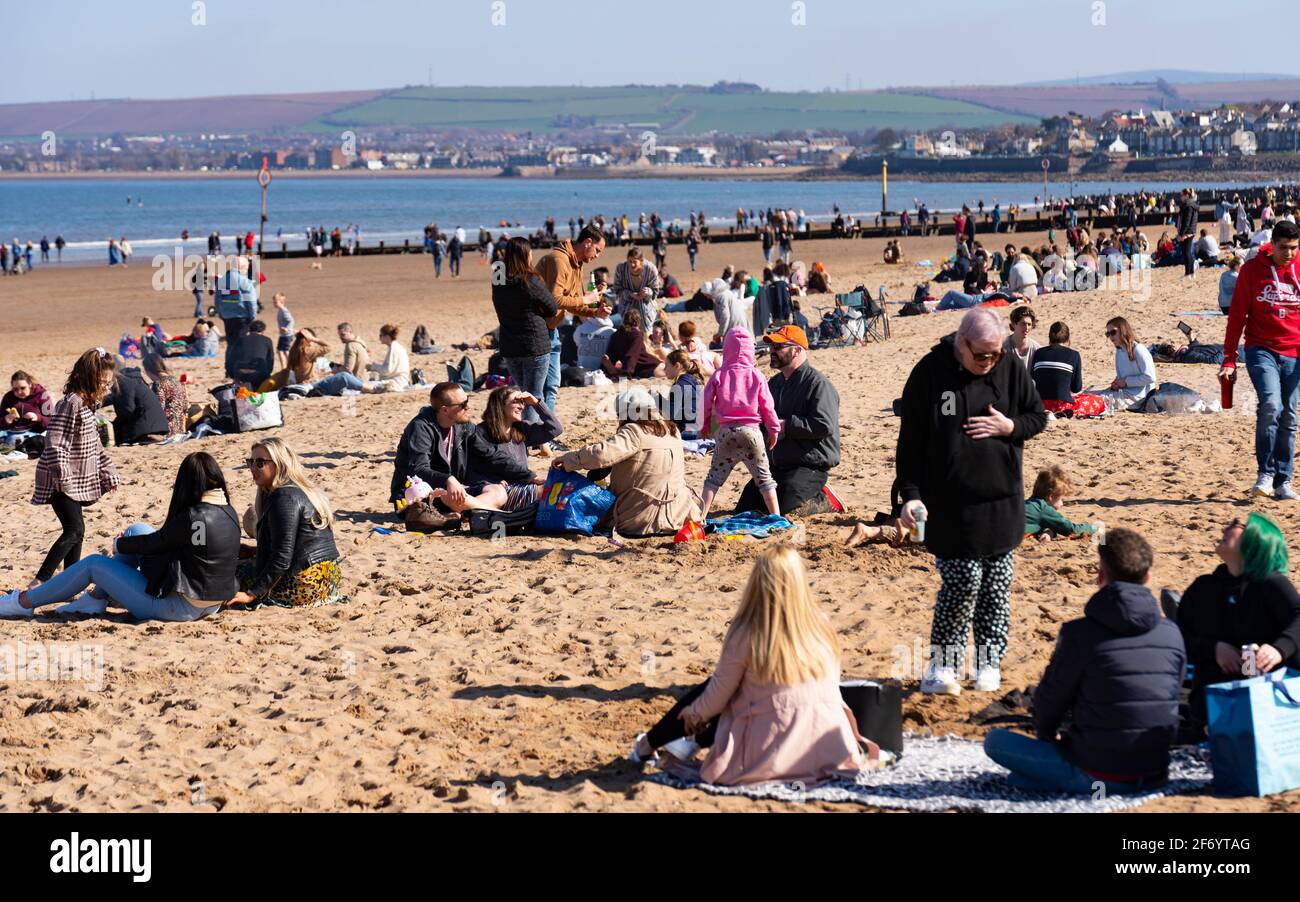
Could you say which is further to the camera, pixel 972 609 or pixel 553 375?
pixel 553 375

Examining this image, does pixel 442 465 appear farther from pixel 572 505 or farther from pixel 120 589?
pixel 120 589

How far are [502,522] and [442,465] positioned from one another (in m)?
0.80

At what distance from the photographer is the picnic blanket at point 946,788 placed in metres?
5.24

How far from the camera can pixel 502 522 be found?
10.2 m

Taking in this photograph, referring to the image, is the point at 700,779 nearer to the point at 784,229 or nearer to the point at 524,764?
the point at 524,764

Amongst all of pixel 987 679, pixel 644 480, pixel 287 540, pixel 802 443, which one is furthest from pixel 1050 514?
pixel 287 540

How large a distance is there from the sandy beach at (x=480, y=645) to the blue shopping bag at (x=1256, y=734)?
82 mm

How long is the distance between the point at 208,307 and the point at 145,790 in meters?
30.3

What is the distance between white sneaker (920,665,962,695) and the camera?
6.53 m

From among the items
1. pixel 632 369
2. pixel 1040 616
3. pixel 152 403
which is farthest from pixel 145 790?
pixel 632 369

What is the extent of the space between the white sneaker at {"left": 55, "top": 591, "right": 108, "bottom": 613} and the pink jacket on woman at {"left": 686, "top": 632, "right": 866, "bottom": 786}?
4560mm

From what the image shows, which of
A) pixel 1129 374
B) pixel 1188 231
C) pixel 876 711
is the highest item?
pixel 1188 231

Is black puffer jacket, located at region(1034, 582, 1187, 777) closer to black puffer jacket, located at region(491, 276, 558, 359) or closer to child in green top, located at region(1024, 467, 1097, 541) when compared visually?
child in green top, located at region(1024, 467, 1097, 541)

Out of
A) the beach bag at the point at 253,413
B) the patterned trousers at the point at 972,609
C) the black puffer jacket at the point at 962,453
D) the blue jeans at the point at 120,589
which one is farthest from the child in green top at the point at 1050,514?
the beach bag at the point at 253,413
